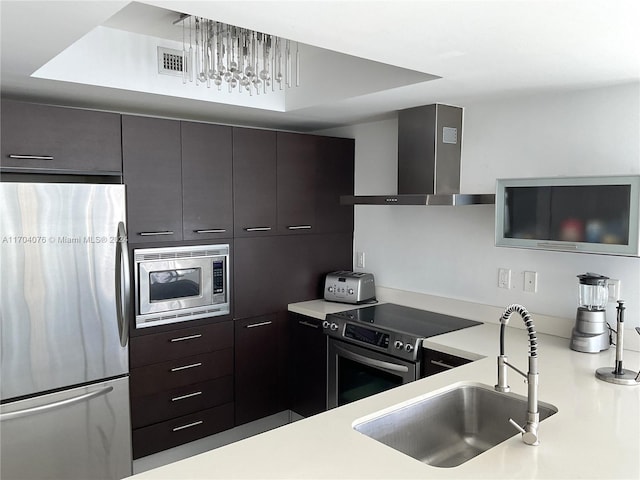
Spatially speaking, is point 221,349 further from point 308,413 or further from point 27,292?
point 27,292

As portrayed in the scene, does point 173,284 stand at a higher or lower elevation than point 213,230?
lower

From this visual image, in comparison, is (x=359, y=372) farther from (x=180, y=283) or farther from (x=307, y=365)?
(x=180, y=283)

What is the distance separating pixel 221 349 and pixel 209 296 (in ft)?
1.18

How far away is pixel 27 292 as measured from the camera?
97.5 inches

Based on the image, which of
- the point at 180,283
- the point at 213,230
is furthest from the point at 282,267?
the point at 180,283

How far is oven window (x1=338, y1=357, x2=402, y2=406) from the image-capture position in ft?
9.55

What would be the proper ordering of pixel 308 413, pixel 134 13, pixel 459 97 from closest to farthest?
pixel 134 13, pixel 459 97, pixel 308 413

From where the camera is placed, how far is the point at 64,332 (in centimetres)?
259

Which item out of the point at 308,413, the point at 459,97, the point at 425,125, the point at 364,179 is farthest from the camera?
the point at 364,179

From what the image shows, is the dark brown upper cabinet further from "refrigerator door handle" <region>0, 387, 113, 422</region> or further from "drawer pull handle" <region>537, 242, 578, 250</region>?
"drawer pull handle" <region>537, 242, 578, 250</region>

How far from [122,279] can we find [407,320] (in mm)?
1662

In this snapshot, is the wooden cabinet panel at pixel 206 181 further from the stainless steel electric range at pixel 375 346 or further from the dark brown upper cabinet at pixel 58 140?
the stainless steel electric range at pixel 375 346

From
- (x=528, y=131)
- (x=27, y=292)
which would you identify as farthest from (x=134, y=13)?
(x=528, y=131)

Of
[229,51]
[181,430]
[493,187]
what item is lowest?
[181,430]
